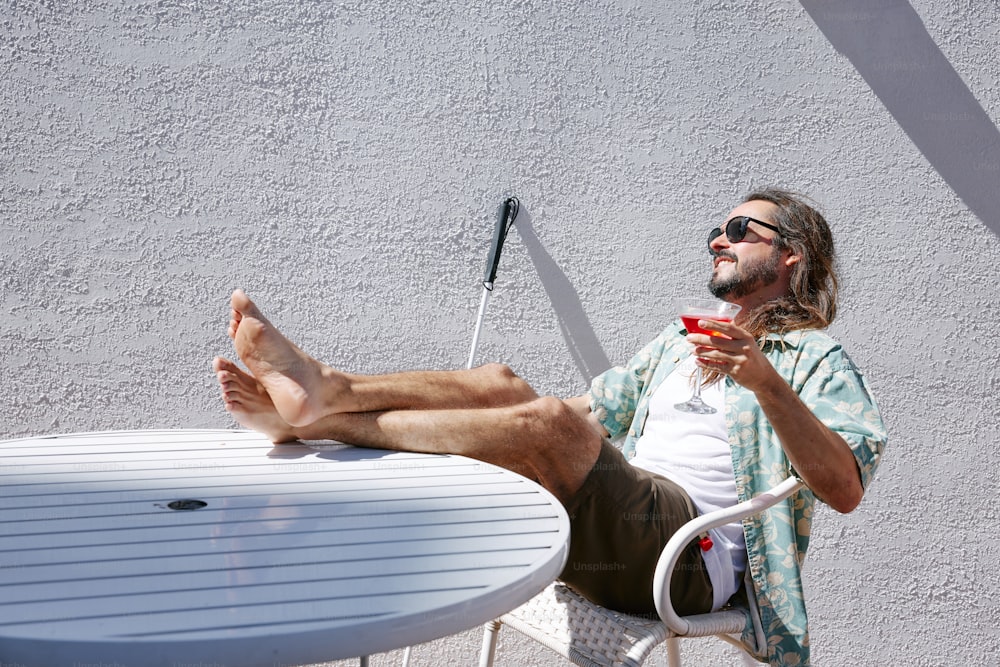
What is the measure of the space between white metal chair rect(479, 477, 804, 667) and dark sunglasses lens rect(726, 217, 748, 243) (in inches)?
33.9

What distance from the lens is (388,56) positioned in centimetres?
284

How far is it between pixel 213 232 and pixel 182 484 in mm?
1346

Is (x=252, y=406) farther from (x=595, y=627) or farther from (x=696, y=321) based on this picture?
(x=696, y=321)

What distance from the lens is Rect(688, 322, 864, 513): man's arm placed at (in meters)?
1.78

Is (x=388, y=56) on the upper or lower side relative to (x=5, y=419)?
Result: upper

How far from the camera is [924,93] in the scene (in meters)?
2.90

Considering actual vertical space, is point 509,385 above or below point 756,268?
below

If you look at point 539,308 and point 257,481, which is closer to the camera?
point 257,481

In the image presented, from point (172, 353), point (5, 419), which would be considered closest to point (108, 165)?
point (172, 353)

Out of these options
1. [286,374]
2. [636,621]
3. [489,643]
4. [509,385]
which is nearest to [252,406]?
[286,374]

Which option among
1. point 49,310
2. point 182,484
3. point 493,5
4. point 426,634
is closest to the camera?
point 426,634

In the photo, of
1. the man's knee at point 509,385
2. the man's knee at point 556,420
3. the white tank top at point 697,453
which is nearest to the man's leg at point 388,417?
the man's knee at point 556,420

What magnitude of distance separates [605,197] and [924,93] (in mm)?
1067

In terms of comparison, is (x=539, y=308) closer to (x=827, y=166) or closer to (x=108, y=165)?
(x=827, y=166)
